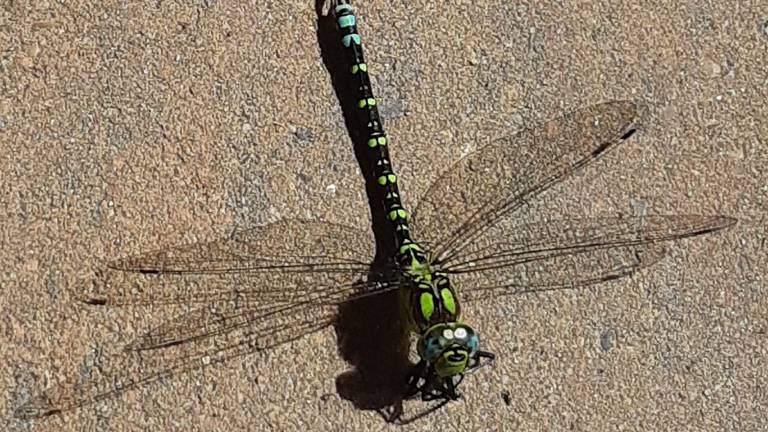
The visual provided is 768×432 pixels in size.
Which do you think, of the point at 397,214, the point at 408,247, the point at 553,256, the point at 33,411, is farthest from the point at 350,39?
the point at 33,411

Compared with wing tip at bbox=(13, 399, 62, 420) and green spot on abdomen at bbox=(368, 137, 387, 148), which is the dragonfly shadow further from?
wing tip at bbox=(13, 399, 62, 420)

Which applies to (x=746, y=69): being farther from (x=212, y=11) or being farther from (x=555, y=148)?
(x=212, y=11)

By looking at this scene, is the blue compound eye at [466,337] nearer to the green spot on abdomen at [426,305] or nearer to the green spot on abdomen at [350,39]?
the green spot on abdomen at [426,305]

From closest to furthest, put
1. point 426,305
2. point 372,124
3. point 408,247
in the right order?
point 426,305 < point 408,247 < point 372,124

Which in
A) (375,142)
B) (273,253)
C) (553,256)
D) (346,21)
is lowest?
(553,256)

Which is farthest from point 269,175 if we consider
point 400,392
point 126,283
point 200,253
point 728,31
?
point 728,31

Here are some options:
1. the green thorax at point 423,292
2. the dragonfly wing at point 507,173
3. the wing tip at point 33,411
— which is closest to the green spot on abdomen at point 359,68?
the dragonfly wing at point 507,173

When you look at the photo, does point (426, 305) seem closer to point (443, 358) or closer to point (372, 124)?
point (443, 358)
